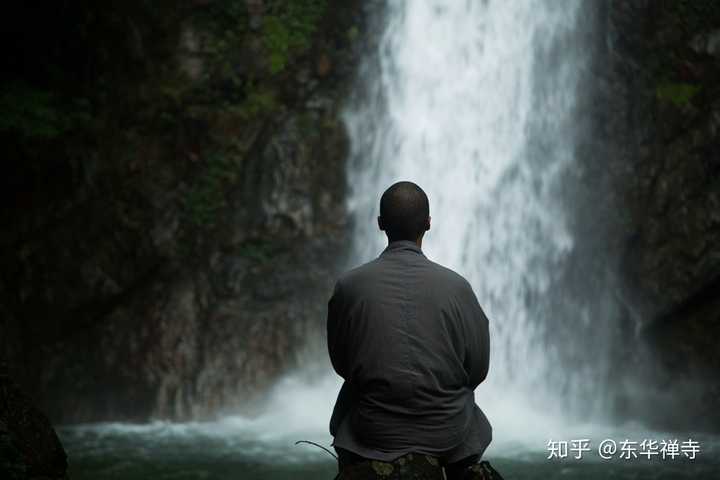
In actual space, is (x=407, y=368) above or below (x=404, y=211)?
below

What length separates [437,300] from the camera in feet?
8.39

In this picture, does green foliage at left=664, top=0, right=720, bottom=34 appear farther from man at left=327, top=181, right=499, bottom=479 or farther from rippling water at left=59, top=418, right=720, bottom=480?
man at left=327, top=181, right=499, bottom=479

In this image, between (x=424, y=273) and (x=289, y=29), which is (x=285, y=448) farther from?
(x=424, y=273)

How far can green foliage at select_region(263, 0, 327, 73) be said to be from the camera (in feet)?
35.1

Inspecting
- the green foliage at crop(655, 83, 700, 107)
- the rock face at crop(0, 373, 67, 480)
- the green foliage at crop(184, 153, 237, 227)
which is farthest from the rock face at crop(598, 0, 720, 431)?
the rock face at crop(0, 373, 67, 480)

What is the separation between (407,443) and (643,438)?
6.70 m

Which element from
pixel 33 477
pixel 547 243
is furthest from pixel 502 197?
pixel 33 477

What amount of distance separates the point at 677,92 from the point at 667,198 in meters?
1.24

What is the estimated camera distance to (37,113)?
9.88 metres

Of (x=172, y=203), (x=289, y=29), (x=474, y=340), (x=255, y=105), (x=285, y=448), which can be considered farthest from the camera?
(x=289, y=29)

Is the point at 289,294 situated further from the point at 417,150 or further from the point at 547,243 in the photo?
the point at 547,243

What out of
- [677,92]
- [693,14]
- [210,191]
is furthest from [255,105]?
[693,14]

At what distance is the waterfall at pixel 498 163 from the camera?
9.88 m

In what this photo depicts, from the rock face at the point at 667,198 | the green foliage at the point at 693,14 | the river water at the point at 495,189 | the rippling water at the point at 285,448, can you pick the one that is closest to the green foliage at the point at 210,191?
the river water at the point at 495,189
